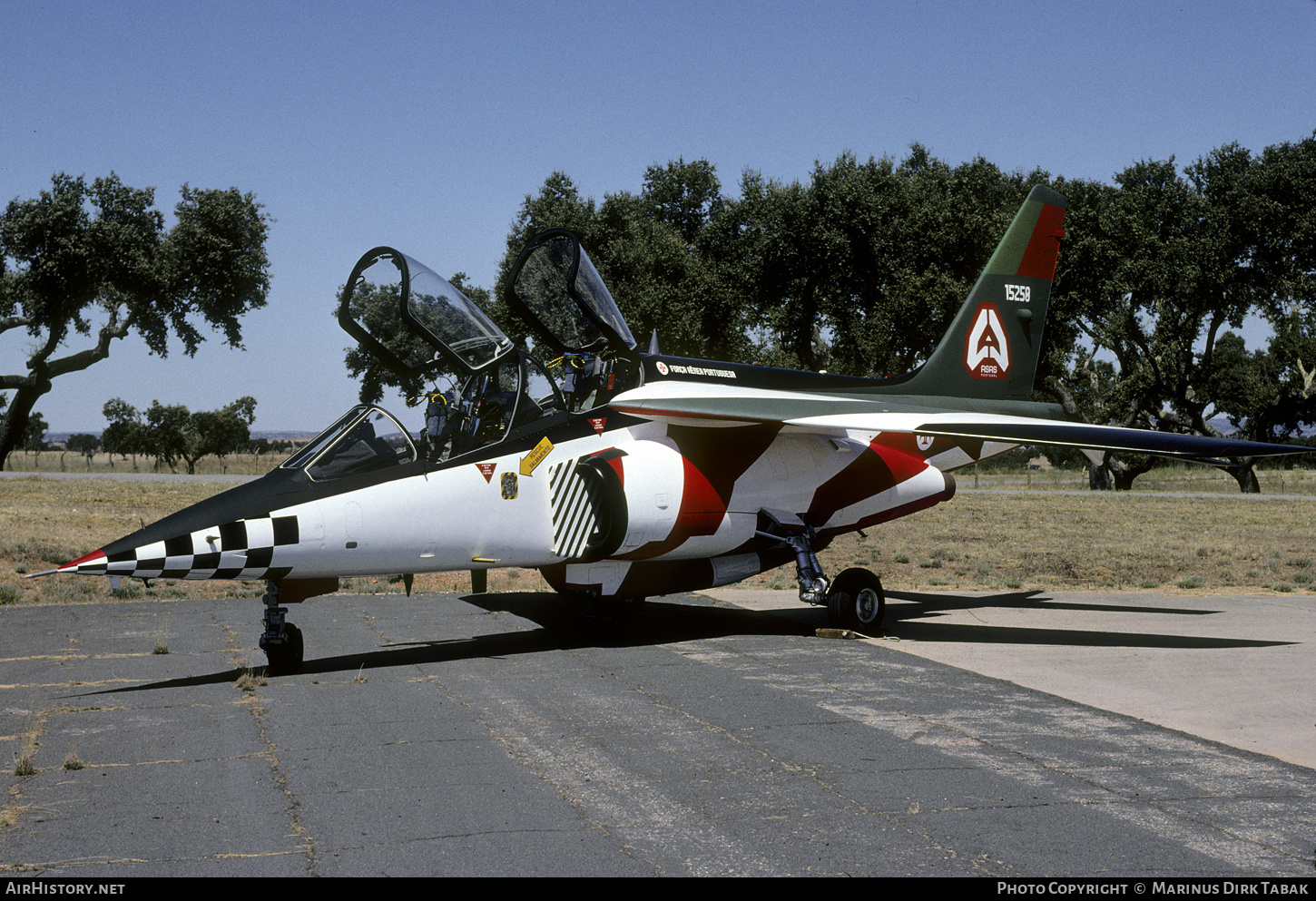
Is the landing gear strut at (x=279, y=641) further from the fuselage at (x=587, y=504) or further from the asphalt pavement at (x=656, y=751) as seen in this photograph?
the fuselage at (x=587, y=504)

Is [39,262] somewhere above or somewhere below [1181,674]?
above

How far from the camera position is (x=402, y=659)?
1080cm

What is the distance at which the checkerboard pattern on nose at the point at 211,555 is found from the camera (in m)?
8.34

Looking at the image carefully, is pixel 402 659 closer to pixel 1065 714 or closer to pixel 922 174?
pixel 1065 714

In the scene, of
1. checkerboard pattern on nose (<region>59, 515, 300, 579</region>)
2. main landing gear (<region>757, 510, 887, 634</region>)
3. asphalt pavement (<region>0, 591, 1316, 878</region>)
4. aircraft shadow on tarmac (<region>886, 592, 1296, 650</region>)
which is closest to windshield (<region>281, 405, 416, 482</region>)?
checkerboard pattern on nose (<region>59, 515, 300, 579</region>)

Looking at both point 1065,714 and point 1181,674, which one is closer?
point 1065,714

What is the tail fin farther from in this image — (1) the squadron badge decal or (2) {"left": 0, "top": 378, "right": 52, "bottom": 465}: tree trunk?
(2) {"left": 0, "top": 378, "right": 52, "bottom": 465}: tree trunk

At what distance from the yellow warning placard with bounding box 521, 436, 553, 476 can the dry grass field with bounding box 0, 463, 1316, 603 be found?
693 cm

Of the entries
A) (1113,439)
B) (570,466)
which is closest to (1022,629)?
(1113,439)

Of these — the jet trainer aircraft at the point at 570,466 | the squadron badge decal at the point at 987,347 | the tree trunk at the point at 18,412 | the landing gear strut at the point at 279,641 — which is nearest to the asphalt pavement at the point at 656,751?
the landing gear strut at the point at 279,641

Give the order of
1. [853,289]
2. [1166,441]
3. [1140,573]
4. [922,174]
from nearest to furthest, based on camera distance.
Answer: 1. [1166,441]
2. [1140,573]
3. [853,289]
4. [922,174]

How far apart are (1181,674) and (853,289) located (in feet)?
113

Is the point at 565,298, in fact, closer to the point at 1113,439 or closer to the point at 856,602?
the point at 856,602

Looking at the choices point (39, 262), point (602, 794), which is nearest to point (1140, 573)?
point (602, 794)
